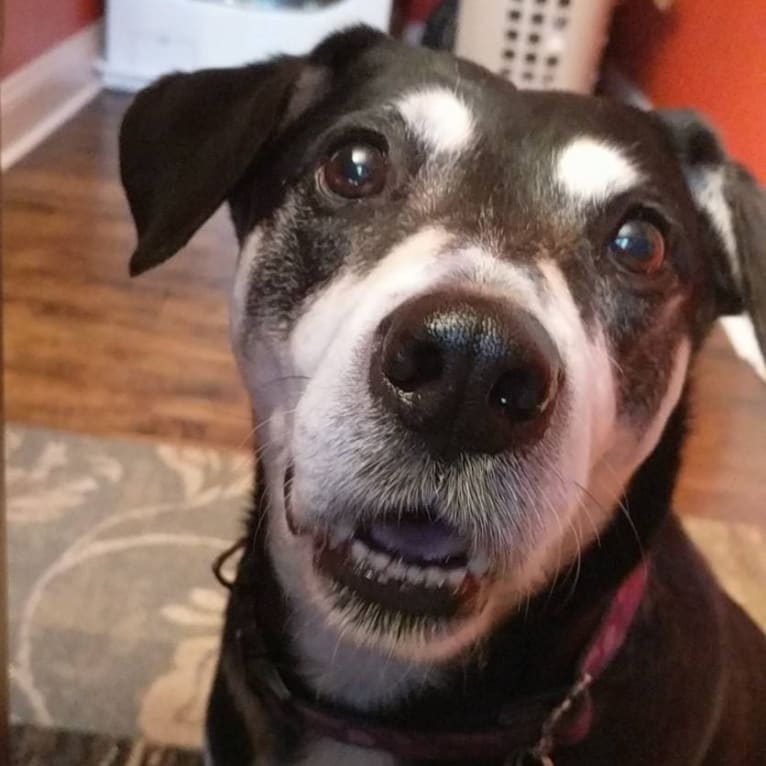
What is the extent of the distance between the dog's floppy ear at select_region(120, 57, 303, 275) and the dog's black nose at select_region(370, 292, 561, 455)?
34cm

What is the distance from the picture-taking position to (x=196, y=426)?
2395 mm

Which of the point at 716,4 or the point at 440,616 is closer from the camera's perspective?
the point at 440,616

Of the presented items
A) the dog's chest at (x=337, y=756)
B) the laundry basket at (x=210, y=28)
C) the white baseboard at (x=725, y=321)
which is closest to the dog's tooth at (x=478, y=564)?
the dog's chest at (x=337, y=756)

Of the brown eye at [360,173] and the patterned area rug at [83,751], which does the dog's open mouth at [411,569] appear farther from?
the patterned area rug at [83,751]

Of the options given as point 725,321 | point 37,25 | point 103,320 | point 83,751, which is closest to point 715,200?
point 83,751

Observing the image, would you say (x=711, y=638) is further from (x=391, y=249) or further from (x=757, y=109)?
(x=757, y=109)

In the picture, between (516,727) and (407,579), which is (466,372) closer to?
(407,579)

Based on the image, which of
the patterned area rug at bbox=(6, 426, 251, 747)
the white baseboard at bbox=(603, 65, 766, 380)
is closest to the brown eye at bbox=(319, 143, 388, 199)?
the patterned area rug at bbox=(6, 426, 251, 747)

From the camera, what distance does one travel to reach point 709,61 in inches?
138

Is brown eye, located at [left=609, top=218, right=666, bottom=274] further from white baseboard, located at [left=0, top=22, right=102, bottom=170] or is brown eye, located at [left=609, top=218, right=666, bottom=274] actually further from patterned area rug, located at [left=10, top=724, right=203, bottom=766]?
white baseboard, located at [left=0, top=22, right=102, bottom=170]

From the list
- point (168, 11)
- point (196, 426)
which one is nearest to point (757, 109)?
point (196, 426)

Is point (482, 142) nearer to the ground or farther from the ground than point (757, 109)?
farther from the ground

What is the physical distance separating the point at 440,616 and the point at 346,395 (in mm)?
218

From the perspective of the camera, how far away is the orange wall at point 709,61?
3.17m
